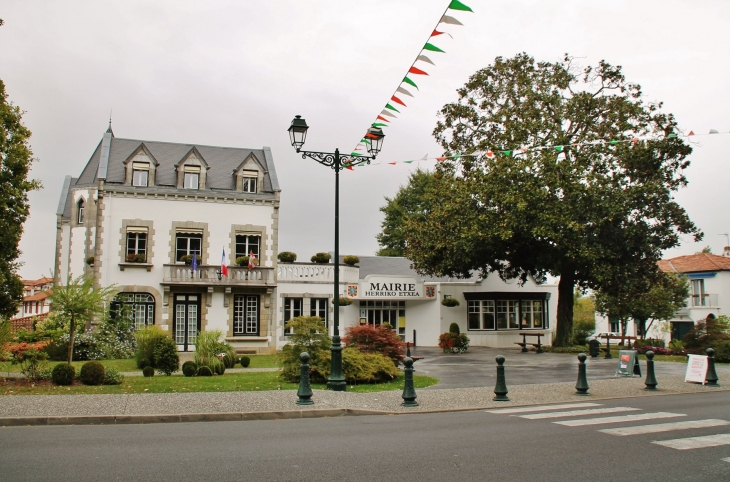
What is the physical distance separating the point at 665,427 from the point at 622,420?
36.4 inches

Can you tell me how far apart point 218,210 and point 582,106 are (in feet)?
58.7

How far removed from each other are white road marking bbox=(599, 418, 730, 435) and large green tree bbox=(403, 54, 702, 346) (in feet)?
56.4

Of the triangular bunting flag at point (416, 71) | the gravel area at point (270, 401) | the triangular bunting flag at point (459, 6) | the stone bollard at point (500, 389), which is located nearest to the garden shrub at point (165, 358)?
the gravel area at point (270, 401)

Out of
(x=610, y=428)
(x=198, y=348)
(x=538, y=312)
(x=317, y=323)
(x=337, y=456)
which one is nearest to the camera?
(x=337, y=456)

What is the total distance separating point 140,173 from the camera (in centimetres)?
3052

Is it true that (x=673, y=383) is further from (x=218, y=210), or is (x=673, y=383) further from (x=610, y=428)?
(x=218, y=210)

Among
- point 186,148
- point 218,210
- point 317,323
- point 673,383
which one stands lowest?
point 673,383

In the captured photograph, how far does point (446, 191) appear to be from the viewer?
102 feet

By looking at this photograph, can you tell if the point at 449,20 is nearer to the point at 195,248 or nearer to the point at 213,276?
the point at 213,276

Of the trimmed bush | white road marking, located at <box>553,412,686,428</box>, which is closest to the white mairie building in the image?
the trimmed bush

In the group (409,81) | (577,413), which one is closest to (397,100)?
(409,81)

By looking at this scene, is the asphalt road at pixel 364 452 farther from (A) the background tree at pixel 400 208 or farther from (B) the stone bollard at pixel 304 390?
(A) the background tree at pixel 400 208

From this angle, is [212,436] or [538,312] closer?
[212,436]


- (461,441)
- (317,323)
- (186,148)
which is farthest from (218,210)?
(461,441)
